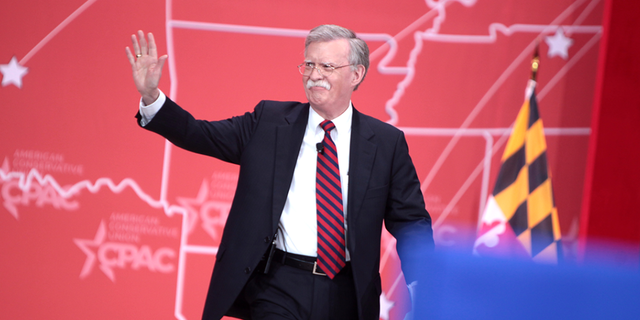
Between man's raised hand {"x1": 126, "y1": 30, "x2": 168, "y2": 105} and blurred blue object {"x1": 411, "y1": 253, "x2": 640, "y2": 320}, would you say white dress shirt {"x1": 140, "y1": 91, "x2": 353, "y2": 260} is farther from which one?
blurred blue object {"x1": 411, "y1": 253, "x2": 640, "y2": 320}

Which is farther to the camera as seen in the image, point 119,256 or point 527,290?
point 119,256

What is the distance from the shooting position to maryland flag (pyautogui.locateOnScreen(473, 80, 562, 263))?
10.6 ft

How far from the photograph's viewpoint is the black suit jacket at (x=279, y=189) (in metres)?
1.90

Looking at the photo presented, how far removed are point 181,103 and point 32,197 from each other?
92cm

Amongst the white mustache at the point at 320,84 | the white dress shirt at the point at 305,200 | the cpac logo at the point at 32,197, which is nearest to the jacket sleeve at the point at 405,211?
the white dress shirt at the point at 305,200

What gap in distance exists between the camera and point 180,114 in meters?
1.87

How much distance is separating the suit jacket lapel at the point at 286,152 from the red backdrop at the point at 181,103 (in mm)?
1126

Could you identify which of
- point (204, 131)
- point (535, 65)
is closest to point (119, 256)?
point (204, 131)

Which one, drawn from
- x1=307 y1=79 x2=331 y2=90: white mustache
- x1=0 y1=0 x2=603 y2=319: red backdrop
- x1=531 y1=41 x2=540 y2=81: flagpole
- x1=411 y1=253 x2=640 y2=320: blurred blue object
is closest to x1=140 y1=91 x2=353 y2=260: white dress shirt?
x1=307 y1=79 x2=331 y2=90: white mustache

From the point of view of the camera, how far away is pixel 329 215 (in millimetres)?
1920

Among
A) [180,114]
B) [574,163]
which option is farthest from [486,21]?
[180,114]

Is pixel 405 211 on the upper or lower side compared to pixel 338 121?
lower

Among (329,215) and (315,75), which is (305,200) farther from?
(315,75)

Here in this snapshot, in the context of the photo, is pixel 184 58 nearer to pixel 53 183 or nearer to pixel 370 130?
pixel 53 183
